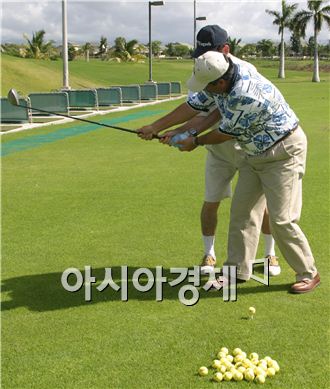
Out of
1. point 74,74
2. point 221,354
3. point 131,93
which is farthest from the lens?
point 74,74

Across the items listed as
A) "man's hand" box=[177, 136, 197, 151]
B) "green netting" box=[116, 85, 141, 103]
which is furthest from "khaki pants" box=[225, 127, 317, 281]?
"green netting" box=[116, 85, 141, 103]

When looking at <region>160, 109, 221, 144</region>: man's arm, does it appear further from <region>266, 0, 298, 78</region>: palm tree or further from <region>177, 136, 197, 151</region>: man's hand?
<region>266, 0, 298, 78</region>: palm tree

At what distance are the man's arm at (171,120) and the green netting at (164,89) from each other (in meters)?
29.8

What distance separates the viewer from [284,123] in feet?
14.1

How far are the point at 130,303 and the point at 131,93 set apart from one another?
25.8 meters

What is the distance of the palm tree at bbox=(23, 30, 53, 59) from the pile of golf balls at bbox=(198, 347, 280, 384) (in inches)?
2319

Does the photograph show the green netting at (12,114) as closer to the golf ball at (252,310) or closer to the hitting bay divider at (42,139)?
the hitting bay divider at (42,139)

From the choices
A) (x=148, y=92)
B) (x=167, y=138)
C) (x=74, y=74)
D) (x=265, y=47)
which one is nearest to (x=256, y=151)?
(x=167, y=138)

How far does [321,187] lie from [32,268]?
4.88 metres

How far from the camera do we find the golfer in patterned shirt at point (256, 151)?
3.96 meters

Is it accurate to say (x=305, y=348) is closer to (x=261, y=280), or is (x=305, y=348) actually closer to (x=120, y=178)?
(x=261, y=280)

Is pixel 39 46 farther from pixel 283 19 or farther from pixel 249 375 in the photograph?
pixel 249 375

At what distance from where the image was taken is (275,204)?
4434 mm

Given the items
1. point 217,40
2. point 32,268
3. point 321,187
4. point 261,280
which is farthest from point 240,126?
point 321,187
